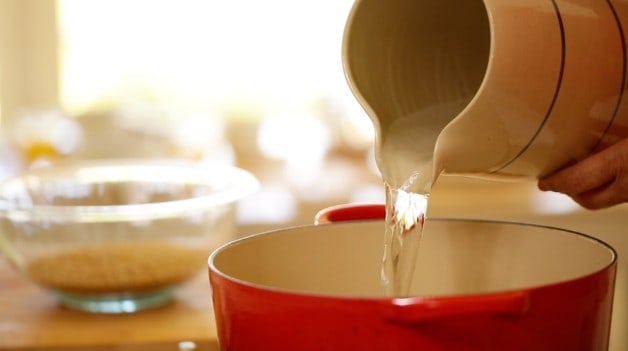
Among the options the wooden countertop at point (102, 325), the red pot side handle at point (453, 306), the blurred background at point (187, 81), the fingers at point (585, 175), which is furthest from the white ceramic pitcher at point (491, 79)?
the blurred background at point (187, 81)

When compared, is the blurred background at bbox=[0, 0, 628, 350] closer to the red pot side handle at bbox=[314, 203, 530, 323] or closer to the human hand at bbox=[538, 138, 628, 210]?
the human hand at bbox=[538, 138, 628, 210]

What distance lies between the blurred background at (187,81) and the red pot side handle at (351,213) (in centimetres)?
103

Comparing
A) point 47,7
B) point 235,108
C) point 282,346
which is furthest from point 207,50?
point 282,346

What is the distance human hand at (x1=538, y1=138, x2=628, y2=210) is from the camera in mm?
750

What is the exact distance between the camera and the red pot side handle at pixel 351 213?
0.81 meters

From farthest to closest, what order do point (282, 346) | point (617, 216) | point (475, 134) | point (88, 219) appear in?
point (617, 216) < point (88, 219) < point (475, 134) < point (282, 346)

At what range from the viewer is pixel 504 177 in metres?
0.78

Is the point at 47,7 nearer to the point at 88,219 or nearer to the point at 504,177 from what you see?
the point at 88,219

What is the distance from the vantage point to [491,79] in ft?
2.15

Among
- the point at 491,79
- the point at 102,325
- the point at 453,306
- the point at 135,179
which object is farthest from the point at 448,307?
the point at 135,179

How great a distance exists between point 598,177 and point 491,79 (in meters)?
0.15

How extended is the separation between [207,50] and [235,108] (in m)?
0.13

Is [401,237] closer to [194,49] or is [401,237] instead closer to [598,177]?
[598,177]

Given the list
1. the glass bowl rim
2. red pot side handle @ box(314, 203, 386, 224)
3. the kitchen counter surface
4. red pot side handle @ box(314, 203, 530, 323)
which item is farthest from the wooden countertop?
red pot side handle @ box(314, 203, 530, 323)
